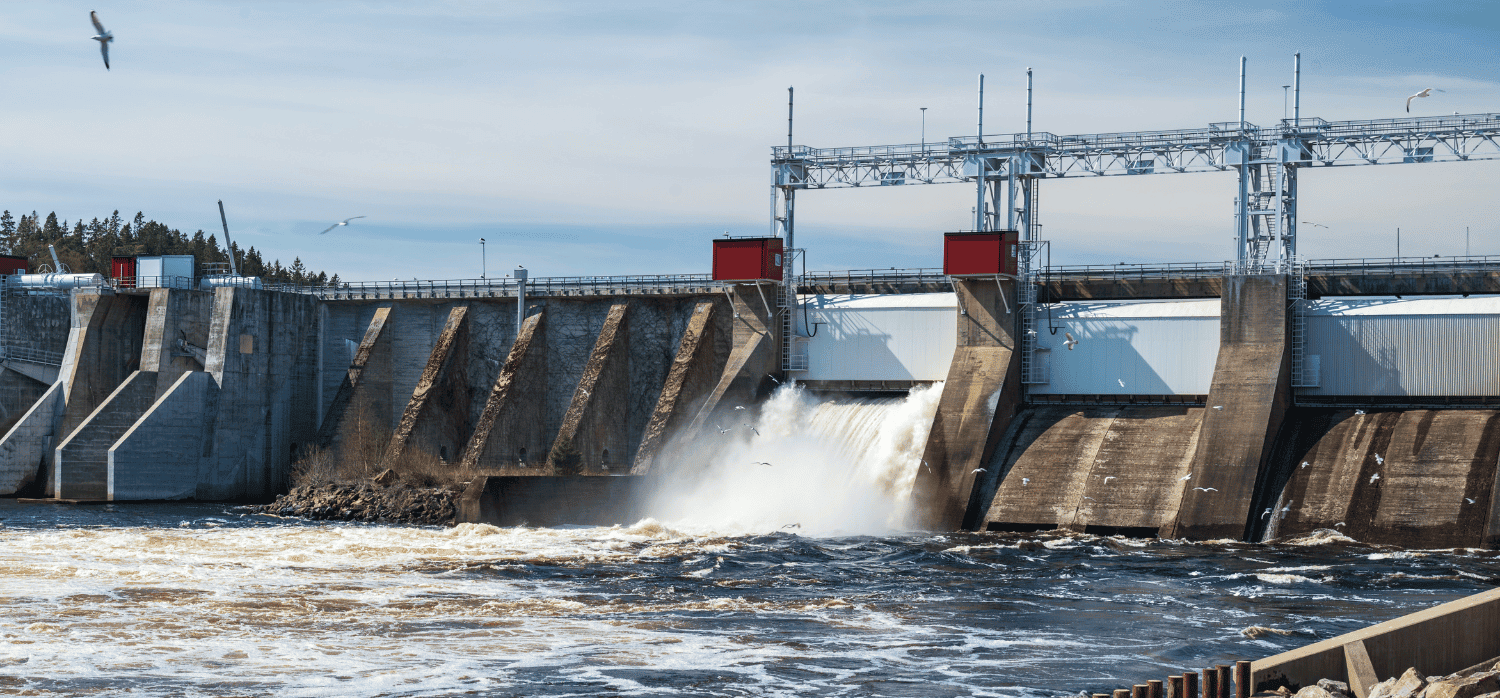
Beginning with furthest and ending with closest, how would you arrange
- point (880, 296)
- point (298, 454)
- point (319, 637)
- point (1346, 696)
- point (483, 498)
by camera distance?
1. point (298, 454)
2. point (880, 296)
3. point (483, 498)
4. point (319, 637)
5. point (1346, 696)

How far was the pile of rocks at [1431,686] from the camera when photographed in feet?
54.7

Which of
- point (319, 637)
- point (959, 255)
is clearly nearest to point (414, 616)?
point (319, 637)

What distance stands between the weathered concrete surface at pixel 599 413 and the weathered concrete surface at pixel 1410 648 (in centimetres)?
3538

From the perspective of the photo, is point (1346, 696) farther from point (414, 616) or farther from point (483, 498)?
point (483, 498)

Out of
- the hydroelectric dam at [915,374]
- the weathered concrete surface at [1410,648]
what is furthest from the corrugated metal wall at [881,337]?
the weathered concrete surface at [1410,648]

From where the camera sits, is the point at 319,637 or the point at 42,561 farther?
the point at 42,561

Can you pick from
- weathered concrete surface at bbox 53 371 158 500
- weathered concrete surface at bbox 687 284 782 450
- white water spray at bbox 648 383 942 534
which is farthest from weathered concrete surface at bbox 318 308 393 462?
white water spray at bbox 648 383 942 534

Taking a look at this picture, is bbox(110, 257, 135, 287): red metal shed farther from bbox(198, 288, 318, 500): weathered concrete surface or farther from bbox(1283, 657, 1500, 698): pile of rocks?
→ bbox(1283, 657, 1500, 698): pile of rocks

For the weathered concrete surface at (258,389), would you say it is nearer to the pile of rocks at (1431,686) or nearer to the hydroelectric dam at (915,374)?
the hydroelectric dam at (915,374)

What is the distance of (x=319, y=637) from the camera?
25.7 metres

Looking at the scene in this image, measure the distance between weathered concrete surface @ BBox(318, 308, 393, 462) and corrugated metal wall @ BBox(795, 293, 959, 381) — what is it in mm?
18822

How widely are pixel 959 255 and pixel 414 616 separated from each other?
27.0m

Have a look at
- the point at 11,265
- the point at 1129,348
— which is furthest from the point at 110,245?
the point at 1129,348

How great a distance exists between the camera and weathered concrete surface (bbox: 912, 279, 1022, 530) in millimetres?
46000
